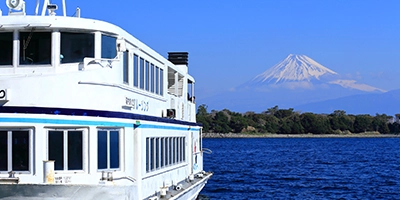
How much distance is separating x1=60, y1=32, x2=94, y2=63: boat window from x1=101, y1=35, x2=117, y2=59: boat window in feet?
0.72

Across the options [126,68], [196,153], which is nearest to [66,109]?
[126,68]

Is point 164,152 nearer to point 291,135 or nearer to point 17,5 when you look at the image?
point 17,5

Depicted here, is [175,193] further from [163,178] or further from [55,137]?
[55,137]

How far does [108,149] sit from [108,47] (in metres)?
1.89

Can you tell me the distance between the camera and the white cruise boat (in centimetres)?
1177

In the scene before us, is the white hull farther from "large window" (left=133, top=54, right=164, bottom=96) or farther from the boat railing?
"large window" (left=133, top=54, right=164, bottom=96)

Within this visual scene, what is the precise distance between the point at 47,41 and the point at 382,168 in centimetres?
4213

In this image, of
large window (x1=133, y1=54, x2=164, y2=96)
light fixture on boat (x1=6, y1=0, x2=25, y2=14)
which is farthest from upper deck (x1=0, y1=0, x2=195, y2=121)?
large window (x1=133, y1=54, x2=164, y2=96)

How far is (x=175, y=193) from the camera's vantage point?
56.6 feet

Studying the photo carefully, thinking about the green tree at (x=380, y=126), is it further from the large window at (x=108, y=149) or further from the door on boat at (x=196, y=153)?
the large window at (x=108, y=149)

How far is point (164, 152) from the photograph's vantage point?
17469 mm

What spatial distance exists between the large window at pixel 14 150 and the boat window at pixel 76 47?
1579mm

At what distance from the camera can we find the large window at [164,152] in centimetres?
1557

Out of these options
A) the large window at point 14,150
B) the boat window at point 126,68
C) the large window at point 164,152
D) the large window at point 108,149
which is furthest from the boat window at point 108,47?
the large window at point 164,152
